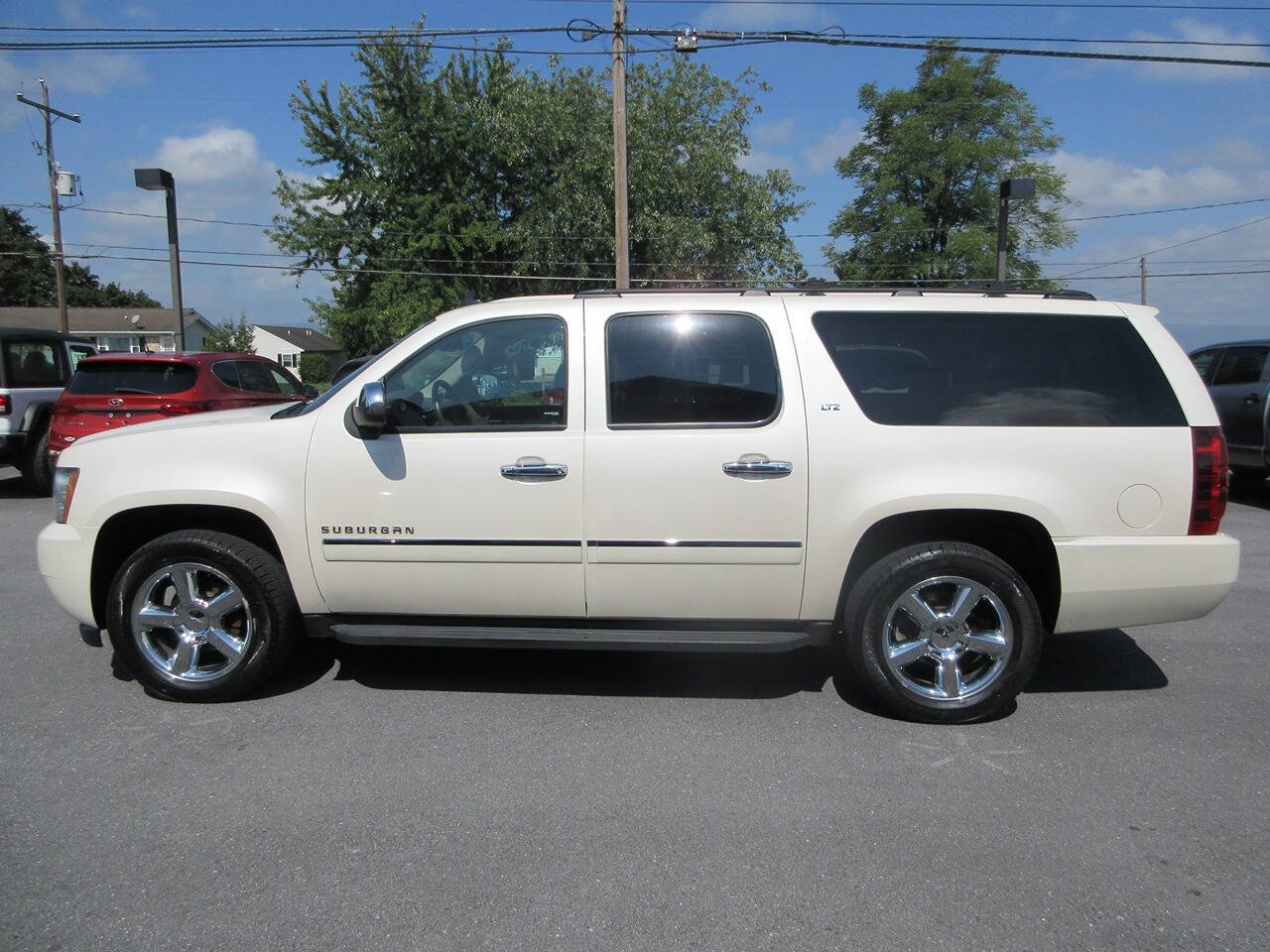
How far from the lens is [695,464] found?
3875mm

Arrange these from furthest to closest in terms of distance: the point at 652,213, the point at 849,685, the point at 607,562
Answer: the point at 652,213
the point at 849,685
the point at 607,562

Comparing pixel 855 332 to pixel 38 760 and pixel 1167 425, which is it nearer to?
pixel 1167 425

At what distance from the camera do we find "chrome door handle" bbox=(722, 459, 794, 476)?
12.6 ft

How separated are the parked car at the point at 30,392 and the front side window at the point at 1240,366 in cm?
1409

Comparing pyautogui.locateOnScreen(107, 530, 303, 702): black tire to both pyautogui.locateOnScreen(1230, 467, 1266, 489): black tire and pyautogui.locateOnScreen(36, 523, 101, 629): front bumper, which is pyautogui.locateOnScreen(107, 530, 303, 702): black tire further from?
pyautogui.locateOnScreen(1230, 467, 1266, 489): black tire

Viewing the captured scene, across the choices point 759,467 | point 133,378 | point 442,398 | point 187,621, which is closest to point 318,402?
point 442,398

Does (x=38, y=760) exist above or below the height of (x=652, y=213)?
below

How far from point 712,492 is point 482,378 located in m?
1.21

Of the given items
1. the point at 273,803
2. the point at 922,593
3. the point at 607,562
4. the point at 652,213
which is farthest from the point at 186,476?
the point at 652,213

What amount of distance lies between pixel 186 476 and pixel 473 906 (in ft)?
8.09

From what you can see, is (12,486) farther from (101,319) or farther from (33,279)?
(33,279)

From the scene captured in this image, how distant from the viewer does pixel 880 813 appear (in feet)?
10.6

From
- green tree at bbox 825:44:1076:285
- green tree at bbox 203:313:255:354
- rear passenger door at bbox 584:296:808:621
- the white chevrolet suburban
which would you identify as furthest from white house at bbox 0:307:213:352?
rear passenger door at bbox 584:296:808:621

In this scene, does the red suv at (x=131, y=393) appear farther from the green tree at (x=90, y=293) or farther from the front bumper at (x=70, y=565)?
the green tree at (x=90, y=293)
